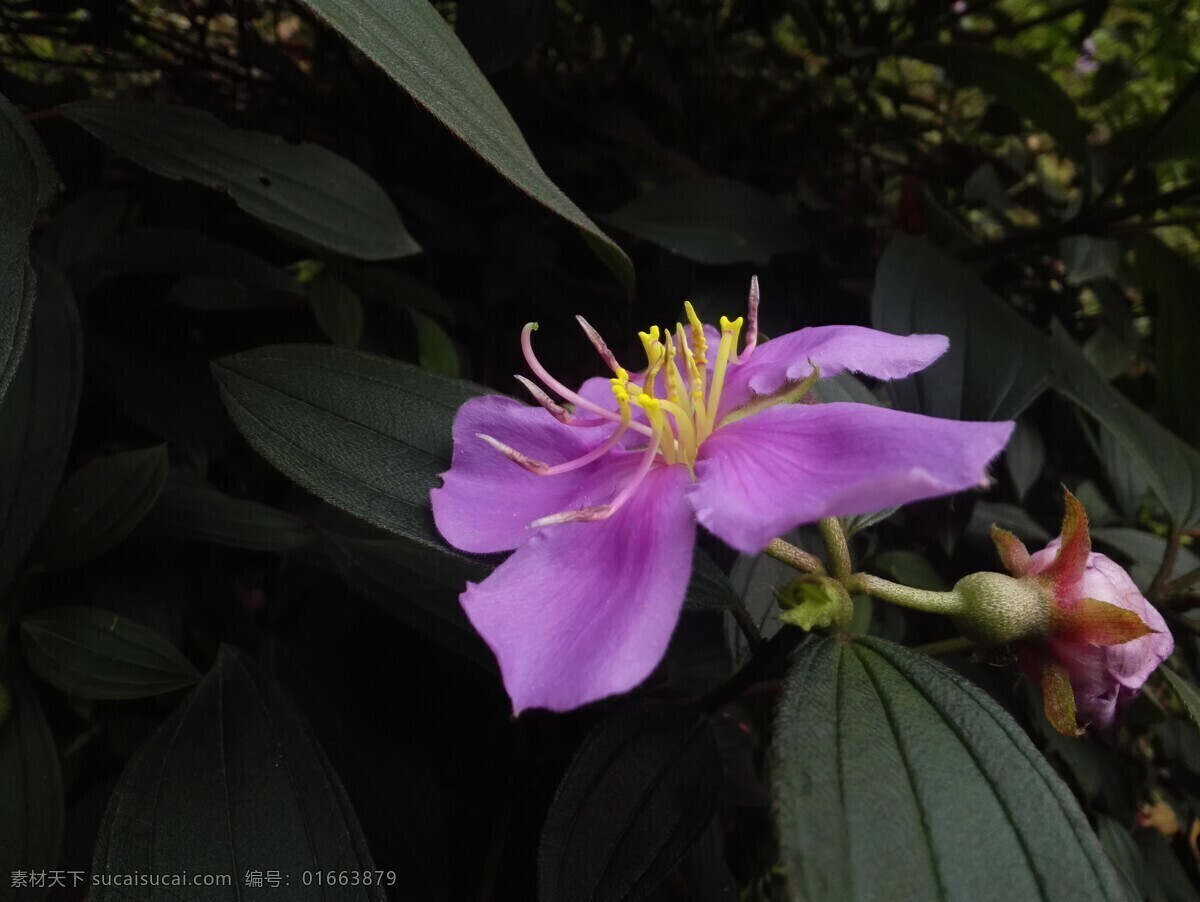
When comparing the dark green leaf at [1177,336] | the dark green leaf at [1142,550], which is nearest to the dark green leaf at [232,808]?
the dark green leaf at [1142,550]

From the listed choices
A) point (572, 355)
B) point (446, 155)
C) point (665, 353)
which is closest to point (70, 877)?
point (665, 353)

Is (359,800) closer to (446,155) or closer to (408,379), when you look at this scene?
(408,379)

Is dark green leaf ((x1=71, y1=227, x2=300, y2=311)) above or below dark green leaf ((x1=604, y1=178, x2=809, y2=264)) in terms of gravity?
below

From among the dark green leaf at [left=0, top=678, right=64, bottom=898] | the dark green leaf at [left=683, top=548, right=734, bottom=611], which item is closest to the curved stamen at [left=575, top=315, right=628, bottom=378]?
the dark green leaf at [left=683, top=548, right=734, bottom=611]

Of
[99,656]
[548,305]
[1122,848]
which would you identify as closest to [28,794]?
[99,656]

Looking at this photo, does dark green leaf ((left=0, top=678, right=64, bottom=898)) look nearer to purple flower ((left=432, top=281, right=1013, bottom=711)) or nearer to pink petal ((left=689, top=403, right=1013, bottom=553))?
purple flower ((left=432, top=281, right=1013, bottom=711))

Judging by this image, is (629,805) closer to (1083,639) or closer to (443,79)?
(1083,639)
